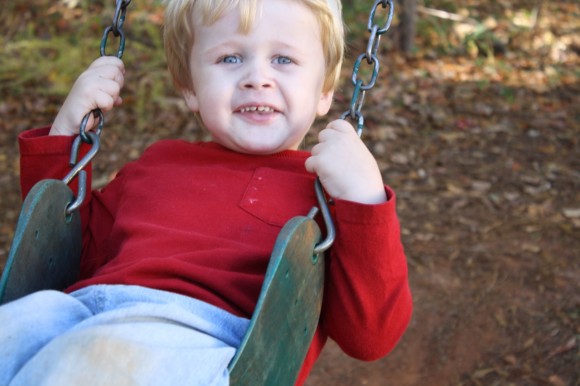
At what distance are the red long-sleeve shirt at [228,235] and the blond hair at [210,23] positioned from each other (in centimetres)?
23

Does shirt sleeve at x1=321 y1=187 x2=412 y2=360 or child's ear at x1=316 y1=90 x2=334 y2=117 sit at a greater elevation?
child's ear at x1=316 y1=90 x2=334 y2=117

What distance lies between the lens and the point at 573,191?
4.09 metres

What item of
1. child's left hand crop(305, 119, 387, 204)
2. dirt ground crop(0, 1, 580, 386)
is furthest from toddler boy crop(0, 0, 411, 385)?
dirt ground crop(0, 1, 580, 386)

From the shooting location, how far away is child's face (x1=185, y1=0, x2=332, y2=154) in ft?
6.30

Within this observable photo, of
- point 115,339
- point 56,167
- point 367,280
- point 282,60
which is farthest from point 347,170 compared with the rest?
point 56,167

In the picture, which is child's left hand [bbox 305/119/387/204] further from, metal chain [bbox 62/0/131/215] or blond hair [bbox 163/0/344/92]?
metal chain [bbox 62/0/131/215]

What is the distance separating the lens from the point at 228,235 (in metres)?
1.84

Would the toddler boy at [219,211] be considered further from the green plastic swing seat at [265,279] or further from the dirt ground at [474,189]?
the dirt ground at [474,189]

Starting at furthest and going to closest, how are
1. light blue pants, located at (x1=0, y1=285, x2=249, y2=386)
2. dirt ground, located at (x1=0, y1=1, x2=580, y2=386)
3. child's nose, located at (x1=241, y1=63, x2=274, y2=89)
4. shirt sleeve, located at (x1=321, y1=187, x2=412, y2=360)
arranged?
dirt ground, located at (x1=0, y1=1, x2=580, y2=386) < child's nose, located at (x1=241, y1=63, x2=274, y2=89) < shirt sleeve, located at (x1=321, y1=187, x2=412, y2=360) < light blue pants, located at (x1=0, y1=285, x2=249, y2=386)

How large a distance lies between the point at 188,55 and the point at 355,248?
2.42ft

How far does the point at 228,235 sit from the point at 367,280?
0.34 meters

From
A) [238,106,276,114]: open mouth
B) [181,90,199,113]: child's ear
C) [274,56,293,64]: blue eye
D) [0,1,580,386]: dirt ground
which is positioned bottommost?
[0,1,580,386]: dirt ground

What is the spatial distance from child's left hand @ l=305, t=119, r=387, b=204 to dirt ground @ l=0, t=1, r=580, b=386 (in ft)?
4.38

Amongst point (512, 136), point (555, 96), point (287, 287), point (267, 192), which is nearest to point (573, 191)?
point (512, 136)
